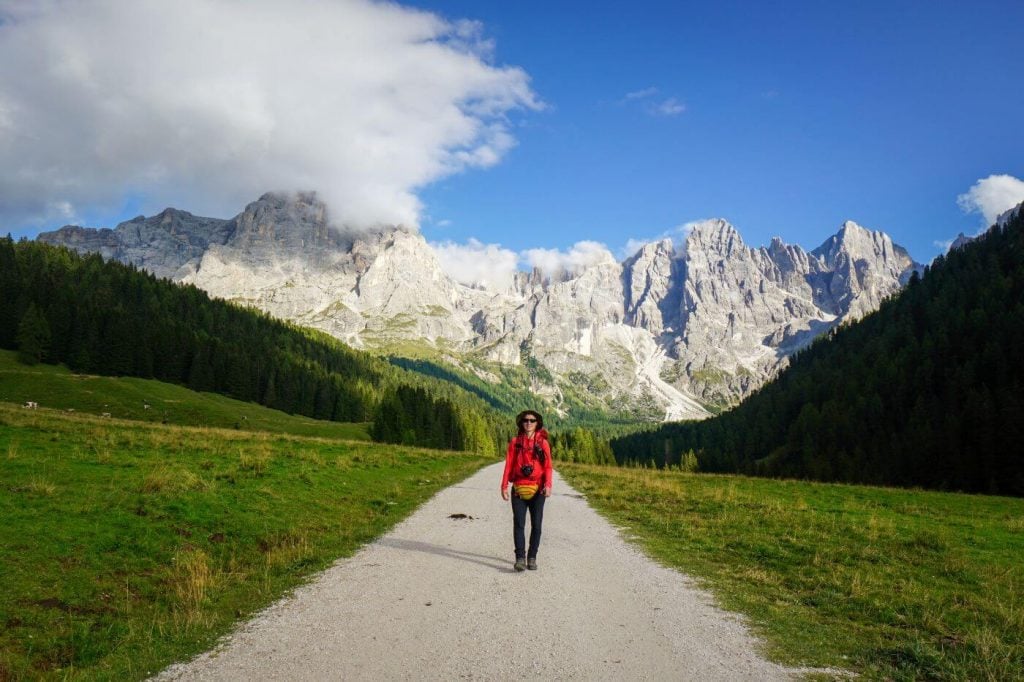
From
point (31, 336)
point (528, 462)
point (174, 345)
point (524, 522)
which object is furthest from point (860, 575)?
point (174, 345)

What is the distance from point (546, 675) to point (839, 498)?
3144 centimetres

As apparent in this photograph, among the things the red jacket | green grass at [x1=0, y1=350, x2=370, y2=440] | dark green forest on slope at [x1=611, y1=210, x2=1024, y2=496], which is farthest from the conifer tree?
dark green forest on slope at [x1=611, y1=210, x2=1024, y2=496]

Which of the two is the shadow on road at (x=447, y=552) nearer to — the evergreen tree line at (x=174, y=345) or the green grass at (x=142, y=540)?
the green grass at (x=142, y=540)

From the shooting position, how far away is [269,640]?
7.97 meters

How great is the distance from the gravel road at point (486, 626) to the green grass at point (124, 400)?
62836mm

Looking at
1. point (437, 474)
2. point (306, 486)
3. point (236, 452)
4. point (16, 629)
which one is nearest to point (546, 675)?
point (16, 629)

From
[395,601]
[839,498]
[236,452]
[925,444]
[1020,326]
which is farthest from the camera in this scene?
[1020,326]

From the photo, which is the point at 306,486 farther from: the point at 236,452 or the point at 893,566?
the point at 893,566

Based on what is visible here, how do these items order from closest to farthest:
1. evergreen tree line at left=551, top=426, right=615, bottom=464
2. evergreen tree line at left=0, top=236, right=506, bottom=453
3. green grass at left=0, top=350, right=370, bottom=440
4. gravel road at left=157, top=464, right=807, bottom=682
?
gravel road at left=157, top=464, right=807, bottom=682 < green grass at left=0, top=350, right=370, bottom=440 < evergreen tree line at left=0, top=236, right=506, bottom=453 < evergreen tree line at left=551, top=426, right=615, bottom=464

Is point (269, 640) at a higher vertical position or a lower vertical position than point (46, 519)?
lower

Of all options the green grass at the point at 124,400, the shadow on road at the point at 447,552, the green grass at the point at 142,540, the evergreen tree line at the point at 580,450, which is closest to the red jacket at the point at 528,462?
the shadow on road at the point at 447,552

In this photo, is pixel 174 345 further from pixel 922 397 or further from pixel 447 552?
pixel 922 397

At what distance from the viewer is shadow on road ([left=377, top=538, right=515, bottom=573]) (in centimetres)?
1307

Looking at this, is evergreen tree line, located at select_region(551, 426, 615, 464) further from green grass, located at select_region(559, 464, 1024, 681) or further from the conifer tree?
green grass, located at select_region(559, 464, 1024, 681)
